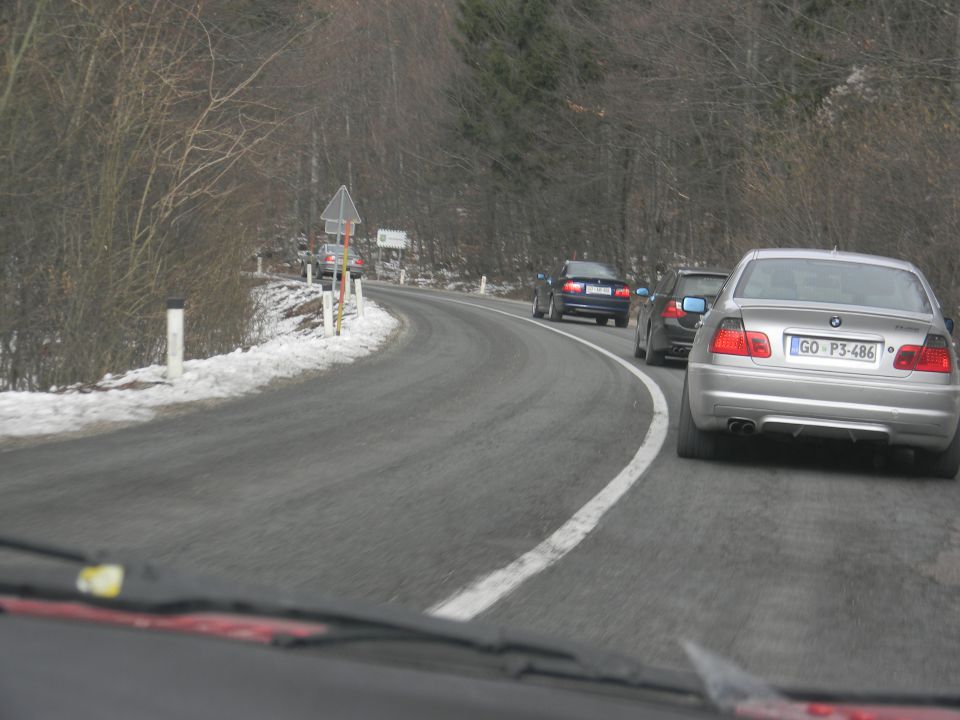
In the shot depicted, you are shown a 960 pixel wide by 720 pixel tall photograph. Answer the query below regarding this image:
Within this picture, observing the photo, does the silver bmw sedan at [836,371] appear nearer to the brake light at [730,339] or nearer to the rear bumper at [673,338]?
the brake light at [730,339]

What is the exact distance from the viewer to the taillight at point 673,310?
59.0 ft

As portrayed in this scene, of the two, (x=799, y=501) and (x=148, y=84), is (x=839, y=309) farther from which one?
(x=148, y=84)

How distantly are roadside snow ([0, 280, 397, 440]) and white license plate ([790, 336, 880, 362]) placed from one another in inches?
213

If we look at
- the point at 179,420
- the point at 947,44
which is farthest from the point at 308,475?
the point at 947,44

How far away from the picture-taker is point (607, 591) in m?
5.25

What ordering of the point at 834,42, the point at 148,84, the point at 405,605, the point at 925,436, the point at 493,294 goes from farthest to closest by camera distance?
the point at 493,294
the point at 834,42
the point at 148,84
the point at 925,436
the point at 405,605

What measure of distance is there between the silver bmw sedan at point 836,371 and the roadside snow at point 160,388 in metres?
4.91

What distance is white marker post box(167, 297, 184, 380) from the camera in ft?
43.1

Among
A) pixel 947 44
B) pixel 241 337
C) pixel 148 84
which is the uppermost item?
pixel 947 44

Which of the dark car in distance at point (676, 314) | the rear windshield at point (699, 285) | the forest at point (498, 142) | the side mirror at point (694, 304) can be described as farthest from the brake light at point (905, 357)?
the forest at point (498, 142)

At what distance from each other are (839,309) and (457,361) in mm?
9816

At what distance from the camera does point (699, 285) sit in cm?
1789

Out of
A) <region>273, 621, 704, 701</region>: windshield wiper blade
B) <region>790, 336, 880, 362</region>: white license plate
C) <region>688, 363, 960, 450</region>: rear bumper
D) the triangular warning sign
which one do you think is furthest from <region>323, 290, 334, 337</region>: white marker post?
<region>273, 621, 704, 701</region>: windshield wiper blade

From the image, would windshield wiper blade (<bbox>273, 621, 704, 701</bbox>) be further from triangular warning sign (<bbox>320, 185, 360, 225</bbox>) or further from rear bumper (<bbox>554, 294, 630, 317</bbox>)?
rear bumper (<bbox>554, 294, 630, 317</bbox>)
